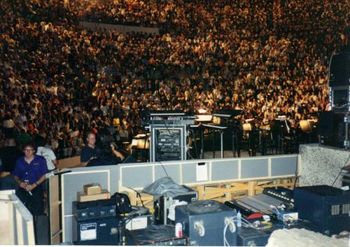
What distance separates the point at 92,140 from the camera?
223 inches

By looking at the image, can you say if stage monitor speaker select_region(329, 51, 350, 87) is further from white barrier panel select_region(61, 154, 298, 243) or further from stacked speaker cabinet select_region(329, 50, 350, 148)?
white barrier panel select_region(61, 154, 298, 243)

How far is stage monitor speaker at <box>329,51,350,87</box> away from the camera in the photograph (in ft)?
15.5

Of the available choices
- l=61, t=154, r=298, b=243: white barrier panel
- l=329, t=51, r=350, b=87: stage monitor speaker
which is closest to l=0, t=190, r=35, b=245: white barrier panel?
l=61, t=154, r=298, b=243: white barrier panel

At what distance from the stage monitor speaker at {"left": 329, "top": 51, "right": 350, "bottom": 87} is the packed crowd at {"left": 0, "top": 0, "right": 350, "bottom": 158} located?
4353 mm

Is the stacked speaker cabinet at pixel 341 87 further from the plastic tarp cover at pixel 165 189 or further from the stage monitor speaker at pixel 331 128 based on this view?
Answer: the plastic tarp cover at pixel 165 189

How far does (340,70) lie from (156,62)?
8.50m

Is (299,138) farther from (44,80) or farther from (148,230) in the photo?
(44,80)

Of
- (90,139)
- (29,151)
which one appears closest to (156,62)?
(90,139)

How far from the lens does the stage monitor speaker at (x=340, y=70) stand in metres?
4.73

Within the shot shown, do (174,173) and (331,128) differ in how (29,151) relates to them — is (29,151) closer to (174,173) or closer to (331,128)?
(174,173)

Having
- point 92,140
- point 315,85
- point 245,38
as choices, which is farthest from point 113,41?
point 92,140

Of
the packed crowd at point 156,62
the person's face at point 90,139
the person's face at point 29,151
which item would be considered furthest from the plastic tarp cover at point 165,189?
the packed crowd at point 156,62

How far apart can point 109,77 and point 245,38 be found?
5627 mm

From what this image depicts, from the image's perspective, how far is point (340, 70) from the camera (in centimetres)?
487
